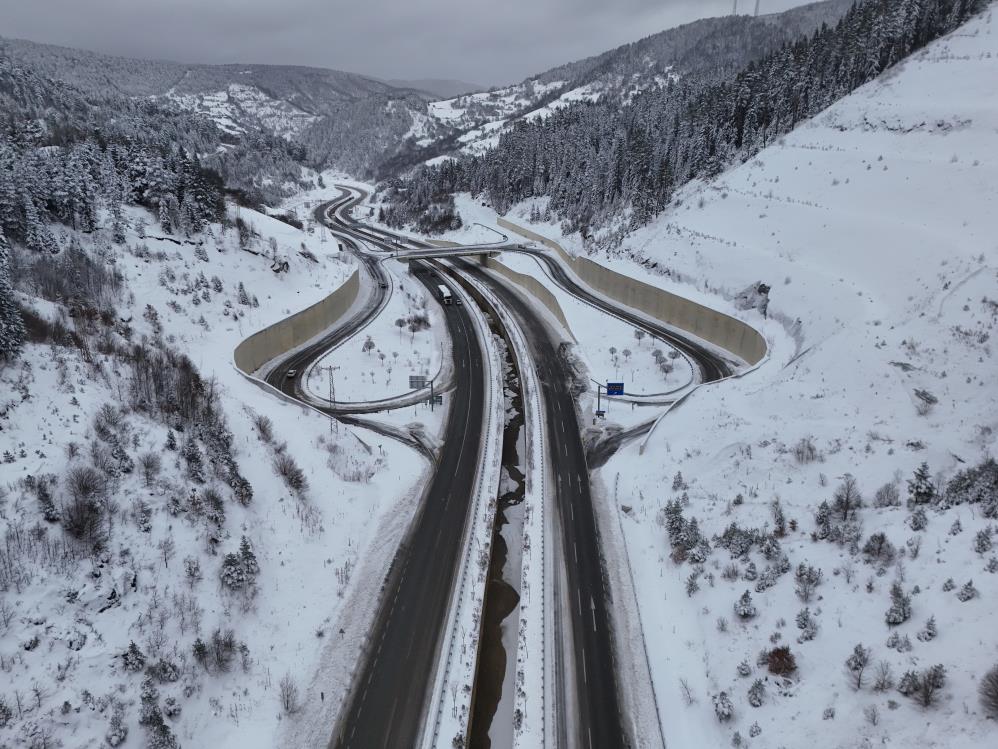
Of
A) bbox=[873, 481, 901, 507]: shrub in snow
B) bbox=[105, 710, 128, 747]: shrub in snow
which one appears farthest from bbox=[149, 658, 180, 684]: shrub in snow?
bbox=[873, 481, 901, 507]: shrub in snow

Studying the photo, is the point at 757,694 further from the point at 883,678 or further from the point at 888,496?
the point at 888,496

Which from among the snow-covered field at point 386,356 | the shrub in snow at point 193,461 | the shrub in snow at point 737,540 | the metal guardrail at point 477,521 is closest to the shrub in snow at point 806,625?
the shrub in snow at point 737,540

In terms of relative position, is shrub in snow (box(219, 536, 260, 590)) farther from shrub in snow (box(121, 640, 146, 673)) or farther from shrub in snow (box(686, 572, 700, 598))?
shrub in snow (box(686, 572, 700, 598))

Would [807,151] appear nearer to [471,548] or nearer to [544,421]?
[544,421]

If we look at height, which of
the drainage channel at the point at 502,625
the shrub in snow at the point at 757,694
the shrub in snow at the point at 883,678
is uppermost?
the shrub in snow at the point at 883,678

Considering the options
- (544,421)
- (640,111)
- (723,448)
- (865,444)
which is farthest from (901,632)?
(640,111)

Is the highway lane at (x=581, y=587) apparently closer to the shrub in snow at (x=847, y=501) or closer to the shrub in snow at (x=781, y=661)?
the shrub in snow at (x=781, y=661)
